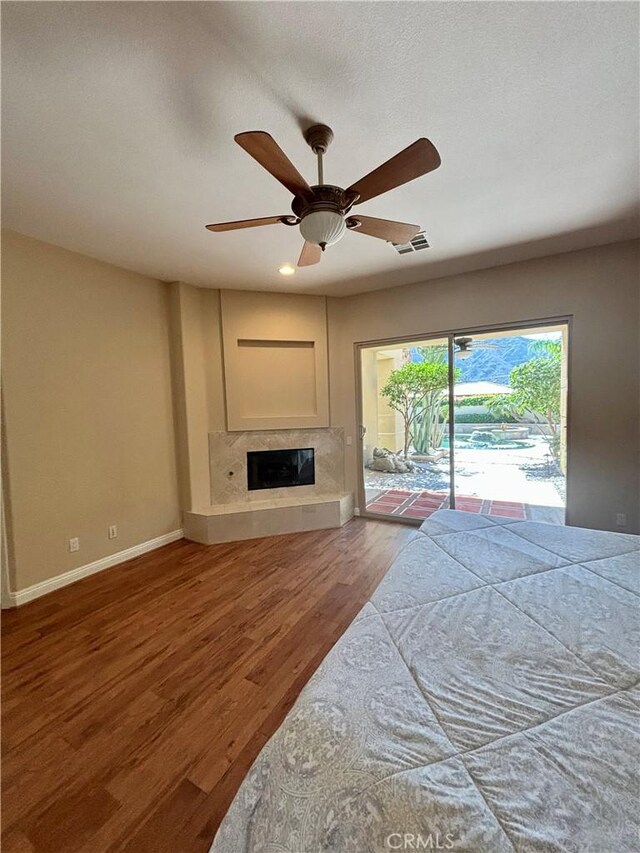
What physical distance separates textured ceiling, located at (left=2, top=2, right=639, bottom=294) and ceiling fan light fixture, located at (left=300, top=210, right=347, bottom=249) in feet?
1.59

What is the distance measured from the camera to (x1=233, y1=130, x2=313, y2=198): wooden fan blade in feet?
4.04

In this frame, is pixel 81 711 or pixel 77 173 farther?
pixel 77 173

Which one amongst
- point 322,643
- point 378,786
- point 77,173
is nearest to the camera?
point 378,786

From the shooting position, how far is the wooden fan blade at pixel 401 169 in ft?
4.30

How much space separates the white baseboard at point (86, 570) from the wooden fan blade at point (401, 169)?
3.55 metres

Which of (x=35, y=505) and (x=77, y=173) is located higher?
(x=77, y=173)

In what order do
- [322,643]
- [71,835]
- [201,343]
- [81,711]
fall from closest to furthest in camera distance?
1. [71,835]
2. [81,711]
3. [322,643]
4. [201,343]

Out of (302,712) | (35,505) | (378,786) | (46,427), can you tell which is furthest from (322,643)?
(46,427)

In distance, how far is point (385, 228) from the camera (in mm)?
1885

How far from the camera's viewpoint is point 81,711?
167 cm

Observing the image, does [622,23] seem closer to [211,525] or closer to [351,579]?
[351,579]

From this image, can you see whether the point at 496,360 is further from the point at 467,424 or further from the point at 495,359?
the point at 467,424

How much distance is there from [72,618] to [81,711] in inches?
37.5

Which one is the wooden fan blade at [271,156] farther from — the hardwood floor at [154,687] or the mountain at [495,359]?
the mountain at [495,359]
